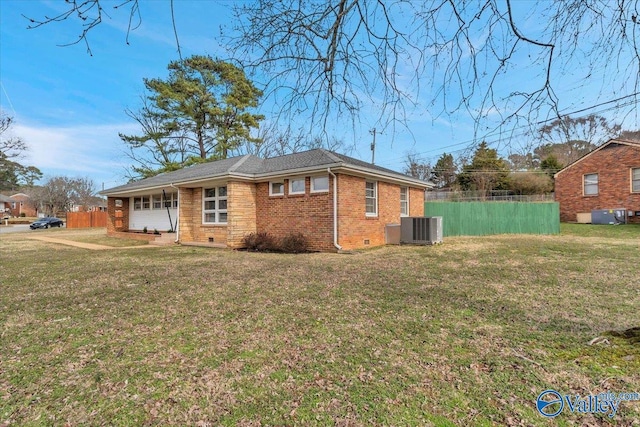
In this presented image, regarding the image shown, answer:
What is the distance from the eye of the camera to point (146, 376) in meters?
2.72

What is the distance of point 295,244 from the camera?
434 inches

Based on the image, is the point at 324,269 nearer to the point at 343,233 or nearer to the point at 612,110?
the point at 343,233

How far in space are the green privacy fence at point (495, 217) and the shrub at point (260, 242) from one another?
29.8 ft

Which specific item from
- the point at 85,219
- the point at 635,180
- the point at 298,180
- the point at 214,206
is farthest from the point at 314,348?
the point at 85,219

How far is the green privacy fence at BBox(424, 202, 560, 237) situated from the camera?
1683 cm

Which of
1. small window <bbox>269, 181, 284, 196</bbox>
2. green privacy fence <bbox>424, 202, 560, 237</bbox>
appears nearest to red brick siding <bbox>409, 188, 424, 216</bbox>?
green privacy fence <bbox>424, 202, 560, 237</bbox>

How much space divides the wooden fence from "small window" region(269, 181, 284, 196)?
27.9 m

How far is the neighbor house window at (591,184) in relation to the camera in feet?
66.6

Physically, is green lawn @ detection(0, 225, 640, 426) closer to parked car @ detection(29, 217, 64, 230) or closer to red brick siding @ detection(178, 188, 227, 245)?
red brick siding @ detection(178, 188, 227, 245)

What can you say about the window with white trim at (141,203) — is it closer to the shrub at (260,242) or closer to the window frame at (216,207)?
the window frame at (216,207)

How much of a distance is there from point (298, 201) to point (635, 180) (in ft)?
68.4

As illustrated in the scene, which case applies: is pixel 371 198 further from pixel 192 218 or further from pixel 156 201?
pixel 156 201

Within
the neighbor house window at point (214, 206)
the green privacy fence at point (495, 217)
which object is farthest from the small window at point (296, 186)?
the green privacy fence at point (495, 217)

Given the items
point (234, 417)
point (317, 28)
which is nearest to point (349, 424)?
point (234, 417)
